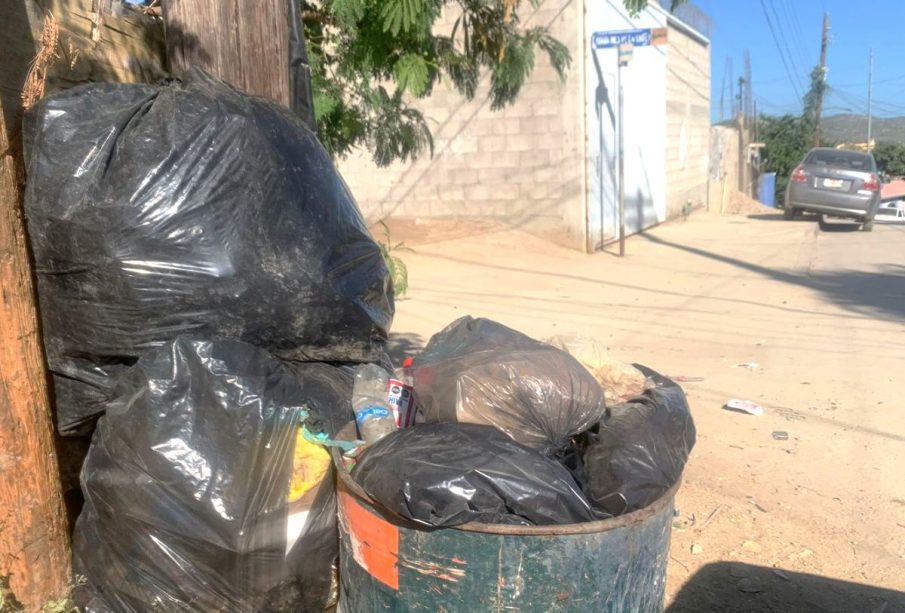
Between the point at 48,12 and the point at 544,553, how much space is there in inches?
83.1

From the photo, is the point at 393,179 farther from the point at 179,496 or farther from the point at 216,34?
the point at 179,496

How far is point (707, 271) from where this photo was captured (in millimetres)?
10359

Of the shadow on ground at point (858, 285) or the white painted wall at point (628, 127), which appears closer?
the shadow on ground at point (858, 285)

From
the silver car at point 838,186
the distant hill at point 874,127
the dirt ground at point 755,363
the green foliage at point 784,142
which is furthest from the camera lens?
the distant hill at point 874,127

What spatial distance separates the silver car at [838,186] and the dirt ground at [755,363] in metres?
2.54

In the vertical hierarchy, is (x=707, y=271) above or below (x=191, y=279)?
below

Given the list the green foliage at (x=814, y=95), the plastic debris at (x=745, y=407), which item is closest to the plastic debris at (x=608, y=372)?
the plastic debris at (x=745, y=407)

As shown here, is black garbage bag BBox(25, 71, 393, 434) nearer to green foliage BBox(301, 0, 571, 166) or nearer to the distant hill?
green foliage BBox(301, 0, 571, 166)

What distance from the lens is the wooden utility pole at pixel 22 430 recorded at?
209cm

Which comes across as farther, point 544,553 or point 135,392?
point 135,392

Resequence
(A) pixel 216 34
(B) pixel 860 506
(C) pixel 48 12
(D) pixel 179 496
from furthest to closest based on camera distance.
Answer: (B) pixel 860 506 → (A) pixel 216 34 → (C) pixel 48 12 → (D) pixel 179 496

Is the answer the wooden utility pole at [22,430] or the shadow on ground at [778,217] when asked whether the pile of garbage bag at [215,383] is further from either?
the shadow on ground at [778,217]

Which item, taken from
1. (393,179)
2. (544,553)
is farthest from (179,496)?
(393,179)

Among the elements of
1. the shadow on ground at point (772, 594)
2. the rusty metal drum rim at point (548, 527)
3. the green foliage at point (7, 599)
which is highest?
the rusty metal drum rim at point (548, 527)
